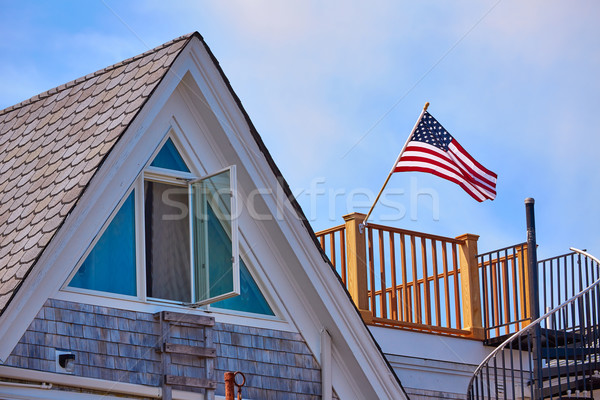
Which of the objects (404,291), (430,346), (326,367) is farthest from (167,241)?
(430,346)

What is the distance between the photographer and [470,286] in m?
17.2

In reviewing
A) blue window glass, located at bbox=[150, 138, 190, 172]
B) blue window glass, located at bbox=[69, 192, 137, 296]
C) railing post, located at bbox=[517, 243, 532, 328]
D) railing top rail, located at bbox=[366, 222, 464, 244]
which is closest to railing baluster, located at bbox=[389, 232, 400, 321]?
railing top rail, located at bbox=[366, 222, 464, 244]

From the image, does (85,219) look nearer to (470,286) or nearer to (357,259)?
(357,259)

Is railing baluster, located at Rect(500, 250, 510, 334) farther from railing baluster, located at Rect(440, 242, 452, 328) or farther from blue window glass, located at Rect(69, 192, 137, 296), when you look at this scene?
blue window glass, located at Rect(69, 192, 137, 296)

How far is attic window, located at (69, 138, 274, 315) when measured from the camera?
11672mm

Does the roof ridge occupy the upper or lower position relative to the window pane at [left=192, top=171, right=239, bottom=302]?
Result: upper

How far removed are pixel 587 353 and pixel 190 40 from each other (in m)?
7.17

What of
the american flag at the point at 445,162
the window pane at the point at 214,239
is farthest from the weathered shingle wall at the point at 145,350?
the american flag at the point at 445,162

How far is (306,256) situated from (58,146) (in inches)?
110

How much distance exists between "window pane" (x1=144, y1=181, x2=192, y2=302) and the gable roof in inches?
31.9

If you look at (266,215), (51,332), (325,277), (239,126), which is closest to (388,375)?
(325,277)

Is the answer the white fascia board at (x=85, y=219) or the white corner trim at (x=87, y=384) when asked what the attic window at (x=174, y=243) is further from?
the white corner trim at (x=87, y=384)

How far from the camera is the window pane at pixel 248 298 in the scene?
12.6m

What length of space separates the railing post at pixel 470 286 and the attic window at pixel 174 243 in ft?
17.1
